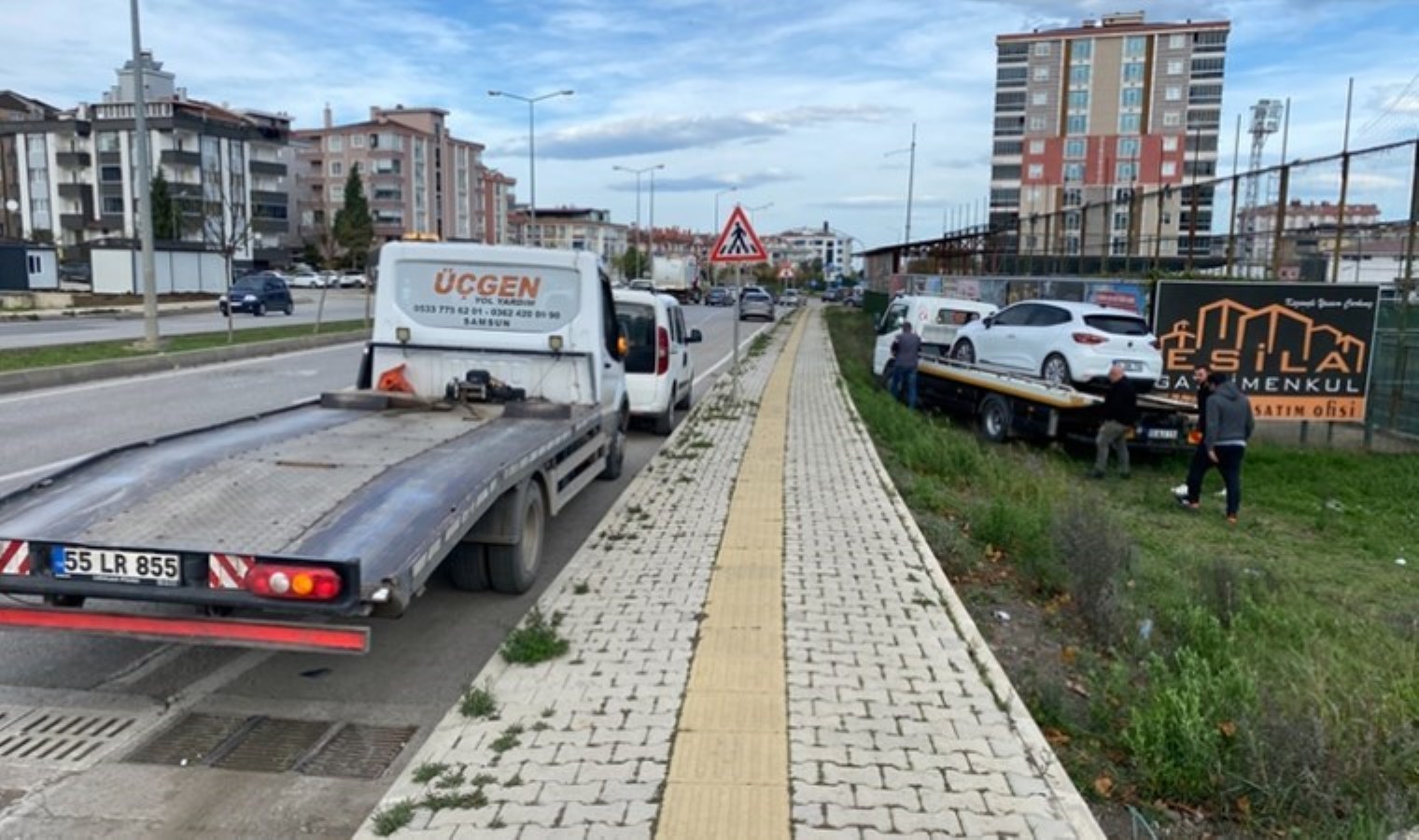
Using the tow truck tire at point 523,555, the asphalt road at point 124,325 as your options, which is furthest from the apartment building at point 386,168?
the tow truck tire at point 523,555

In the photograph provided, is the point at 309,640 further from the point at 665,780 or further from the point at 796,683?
the point at 796,683


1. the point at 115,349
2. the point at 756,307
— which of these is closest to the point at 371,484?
the point at 115,349

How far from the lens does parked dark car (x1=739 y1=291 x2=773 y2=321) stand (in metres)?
54.9

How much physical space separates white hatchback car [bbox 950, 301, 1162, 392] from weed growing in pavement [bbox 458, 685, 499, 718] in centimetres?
1241

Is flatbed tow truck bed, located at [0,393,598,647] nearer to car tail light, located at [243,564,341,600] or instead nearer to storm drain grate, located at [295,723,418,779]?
car tail light, located at [243,564,341,600]

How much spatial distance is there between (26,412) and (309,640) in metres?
12.0

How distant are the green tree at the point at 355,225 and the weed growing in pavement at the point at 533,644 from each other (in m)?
99.1

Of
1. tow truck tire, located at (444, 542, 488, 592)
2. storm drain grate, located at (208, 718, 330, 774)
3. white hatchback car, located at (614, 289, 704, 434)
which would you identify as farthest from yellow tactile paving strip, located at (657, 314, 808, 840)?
white hatchback car, located at (614, 289, 704, 434)

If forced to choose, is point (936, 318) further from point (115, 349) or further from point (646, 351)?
point (115, 349)

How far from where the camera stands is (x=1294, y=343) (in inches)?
653

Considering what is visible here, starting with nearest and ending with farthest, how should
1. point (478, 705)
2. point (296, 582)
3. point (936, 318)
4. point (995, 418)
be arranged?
point (296, 582)
point (478, 705)
point (995, 418)
point (936, 318)

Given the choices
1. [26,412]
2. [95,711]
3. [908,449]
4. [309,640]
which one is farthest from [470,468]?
[26,412]

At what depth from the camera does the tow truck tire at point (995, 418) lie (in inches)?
613

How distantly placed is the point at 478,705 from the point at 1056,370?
1295 centimetres
